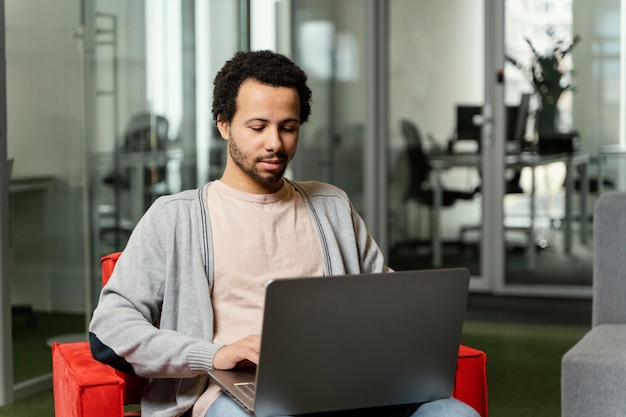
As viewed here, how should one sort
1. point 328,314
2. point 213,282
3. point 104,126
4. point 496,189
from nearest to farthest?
point 328,314 < point 213,282 < point 104,126 < point 496,189

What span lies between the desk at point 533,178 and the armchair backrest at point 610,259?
11.9 feet

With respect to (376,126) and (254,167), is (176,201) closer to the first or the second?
(254,167)

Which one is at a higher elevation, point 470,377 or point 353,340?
point 353,340

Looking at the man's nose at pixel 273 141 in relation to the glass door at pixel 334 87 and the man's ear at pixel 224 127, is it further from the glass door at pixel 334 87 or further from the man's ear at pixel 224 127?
the glass door at pixel 334 87

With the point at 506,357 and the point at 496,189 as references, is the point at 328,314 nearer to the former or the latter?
the point at 506,357

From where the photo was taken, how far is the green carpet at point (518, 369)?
143 inches

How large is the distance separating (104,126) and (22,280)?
0.83 m

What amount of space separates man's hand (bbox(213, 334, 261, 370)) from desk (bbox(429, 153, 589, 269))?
187 inches

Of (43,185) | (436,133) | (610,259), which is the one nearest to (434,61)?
(436,133)

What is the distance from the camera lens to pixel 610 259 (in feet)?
8.28

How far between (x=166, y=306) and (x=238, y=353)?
24cm

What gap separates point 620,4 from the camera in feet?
19.3

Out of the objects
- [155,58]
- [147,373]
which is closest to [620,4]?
[155,58]

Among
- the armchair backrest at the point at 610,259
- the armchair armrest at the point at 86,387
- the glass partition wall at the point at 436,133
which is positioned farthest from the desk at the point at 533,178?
the armchair armrest at the point at 86,387
